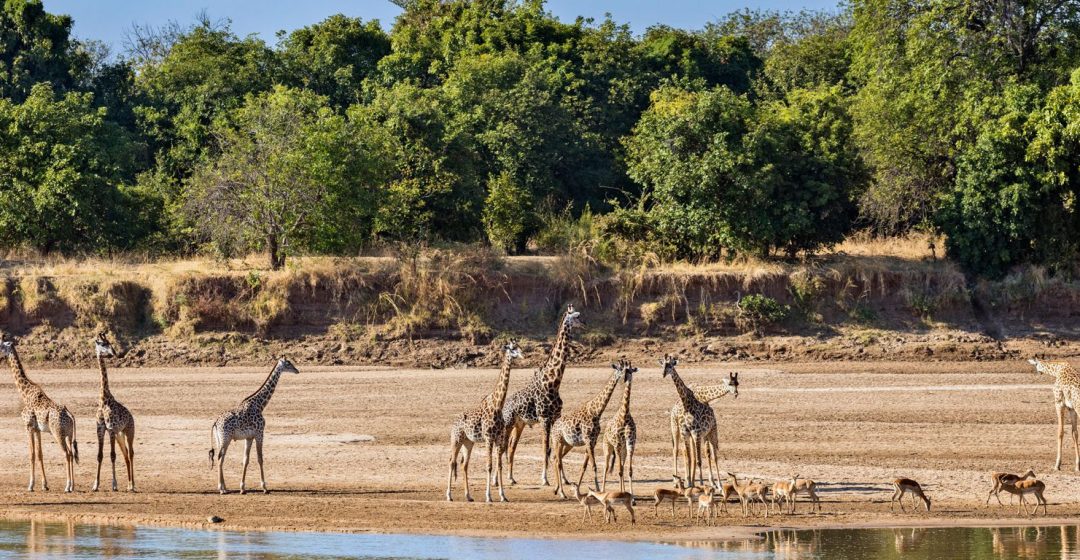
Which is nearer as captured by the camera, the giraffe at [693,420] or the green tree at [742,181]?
the giraffe at [693,420]

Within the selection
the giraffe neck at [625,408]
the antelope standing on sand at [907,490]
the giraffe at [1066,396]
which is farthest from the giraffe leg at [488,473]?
the giraffe at [1066,396]

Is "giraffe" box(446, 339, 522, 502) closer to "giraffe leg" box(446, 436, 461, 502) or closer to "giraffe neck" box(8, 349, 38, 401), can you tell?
"giraffe leg" box(446, 436, 461, 502)

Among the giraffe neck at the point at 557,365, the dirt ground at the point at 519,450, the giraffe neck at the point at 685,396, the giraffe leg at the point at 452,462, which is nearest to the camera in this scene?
the dirt ground at the point at 519,450

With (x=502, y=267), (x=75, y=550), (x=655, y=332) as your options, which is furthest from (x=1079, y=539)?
(x=502, y=267)

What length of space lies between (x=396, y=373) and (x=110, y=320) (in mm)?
7948

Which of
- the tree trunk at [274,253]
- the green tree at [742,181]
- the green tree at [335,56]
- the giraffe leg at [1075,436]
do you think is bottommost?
the giraffe leg at [1075,436]

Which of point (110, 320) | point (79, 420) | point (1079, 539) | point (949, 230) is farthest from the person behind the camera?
point (949, 230)

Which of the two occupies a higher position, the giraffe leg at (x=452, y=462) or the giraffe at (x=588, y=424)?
the giraffe at (x=588, y=424)

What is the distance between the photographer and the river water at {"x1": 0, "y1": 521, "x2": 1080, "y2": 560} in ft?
48.5

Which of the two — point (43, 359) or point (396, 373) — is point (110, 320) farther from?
point (396, 373)

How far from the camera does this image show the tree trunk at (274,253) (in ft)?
120

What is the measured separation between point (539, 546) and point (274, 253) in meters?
23.0

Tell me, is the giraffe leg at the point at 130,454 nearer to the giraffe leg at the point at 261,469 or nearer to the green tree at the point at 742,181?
the giraffe leg at the point at 261,469

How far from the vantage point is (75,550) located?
1553cm
